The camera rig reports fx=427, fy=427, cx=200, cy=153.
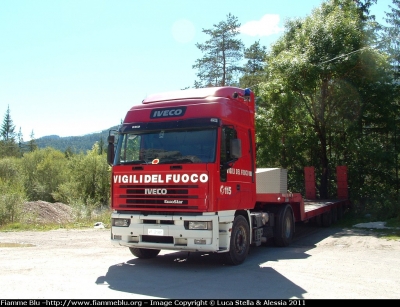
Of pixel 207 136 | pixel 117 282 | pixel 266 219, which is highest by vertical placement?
pixel 207 136

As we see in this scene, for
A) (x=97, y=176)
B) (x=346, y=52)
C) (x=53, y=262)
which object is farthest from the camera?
(x=97, y=176)

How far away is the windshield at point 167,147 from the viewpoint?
8.45 metres

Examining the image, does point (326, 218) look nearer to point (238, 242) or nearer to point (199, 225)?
point (238, 242)

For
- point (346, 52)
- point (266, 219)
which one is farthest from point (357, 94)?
point (266, 219)

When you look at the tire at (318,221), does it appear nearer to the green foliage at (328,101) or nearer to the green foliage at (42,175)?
the green foliage at (328,101)

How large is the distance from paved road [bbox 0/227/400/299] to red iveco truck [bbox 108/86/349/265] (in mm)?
633

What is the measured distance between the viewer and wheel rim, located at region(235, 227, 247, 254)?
912cm

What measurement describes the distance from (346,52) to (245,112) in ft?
39.2

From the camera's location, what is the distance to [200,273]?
27.2 feet

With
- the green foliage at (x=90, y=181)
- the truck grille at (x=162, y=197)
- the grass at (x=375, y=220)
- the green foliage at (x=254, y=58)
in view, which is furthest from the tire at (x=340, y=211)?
the green foliage at (x=90, y=181)

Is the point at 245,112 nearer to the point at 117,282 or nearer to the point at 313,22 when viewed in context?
the point at 117,282

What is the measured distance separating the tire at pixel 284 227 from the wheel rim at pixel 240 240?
2.74 meters

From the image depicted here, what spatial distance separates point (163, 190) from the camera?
848 cm

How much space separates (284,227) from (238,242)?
3.36m
